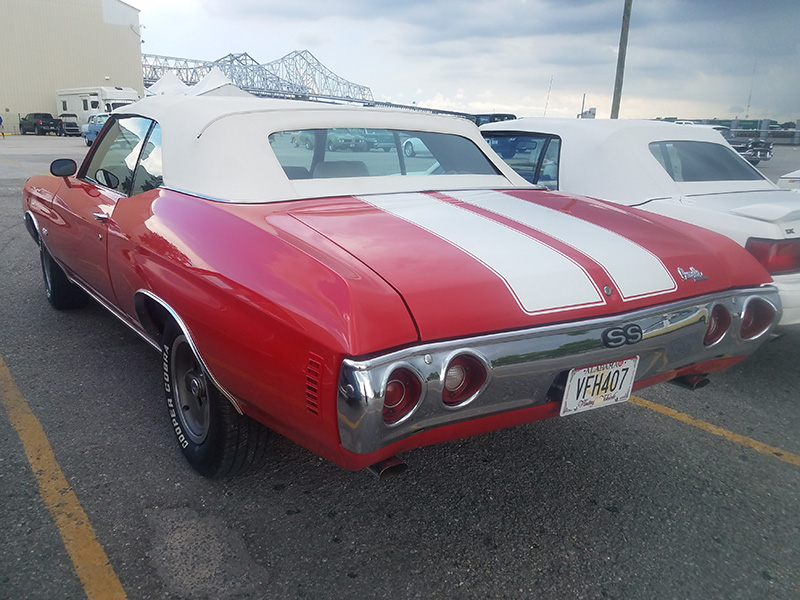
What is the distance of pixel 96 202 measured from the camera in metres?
3.25

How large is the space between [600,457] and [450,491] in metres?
0.75

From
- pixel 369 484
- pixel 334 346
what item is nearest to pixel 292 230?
pixel 334 346

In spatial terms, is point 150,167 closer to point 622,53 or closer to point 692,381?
point 692,381

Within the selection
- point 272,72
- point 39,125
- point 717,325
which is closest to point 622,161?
point 717,325

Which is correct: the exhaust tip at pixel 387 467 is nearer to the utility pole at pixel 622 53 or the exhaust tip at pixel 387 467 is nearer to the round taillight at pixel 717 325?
the round taillight at pixel 717 325

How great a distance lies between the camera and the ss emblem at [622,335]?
203cm

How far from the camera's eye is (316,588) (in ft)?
6.48

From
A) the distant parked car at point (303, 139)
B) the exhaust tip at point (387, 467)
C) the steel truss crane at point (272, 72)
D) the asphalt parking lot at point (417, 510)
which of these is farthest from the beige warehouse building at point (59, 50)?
the exhaust tip at point (387, 467)

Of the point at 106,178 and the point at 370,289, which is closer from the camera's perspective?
the point at 370,289

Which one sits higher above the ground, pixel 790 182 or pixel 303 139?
pixel 303 139

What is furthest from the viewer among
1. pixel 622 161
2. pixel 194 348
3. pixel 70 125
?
pixel 70 125

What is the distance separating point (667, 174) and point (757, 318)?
2.19 meters

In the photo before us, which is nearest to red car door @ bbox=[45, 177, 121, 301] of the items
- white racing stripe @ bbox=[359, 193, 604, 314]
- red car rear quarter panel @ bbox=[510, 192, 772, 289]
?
white racing stripe @ bbox=[359, 193, 604, 314]

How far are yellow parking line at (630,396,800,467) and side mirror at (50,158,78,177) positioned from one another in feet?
11.0
